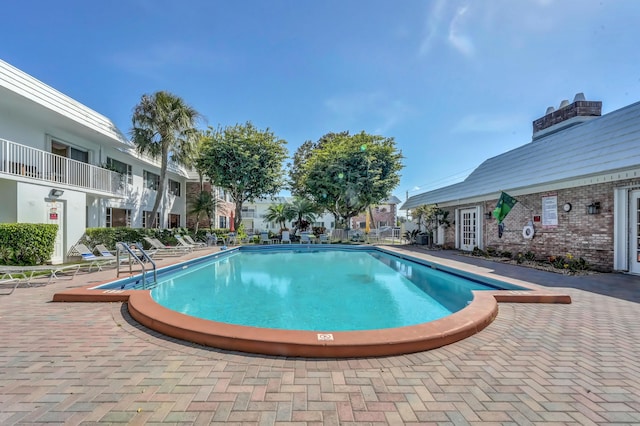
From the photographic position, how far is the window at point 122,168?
14703 mm

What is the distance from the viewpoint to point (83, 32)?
10258 millimetres

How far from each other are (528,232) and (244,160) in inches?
652

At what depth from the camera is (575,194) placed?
9.23 meters

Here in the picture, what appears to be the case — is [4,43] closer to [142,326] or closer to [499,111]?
[142,326]

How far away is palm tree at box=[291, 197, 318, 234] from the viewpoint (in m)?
24.8

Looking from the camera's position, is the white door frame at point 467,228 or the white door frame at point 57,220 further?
the white door frame at point 467,228

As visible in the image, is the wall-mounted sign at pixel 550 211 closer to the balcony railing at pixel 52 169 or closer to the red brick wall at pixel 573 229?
the red brick wall at pixel 573 229

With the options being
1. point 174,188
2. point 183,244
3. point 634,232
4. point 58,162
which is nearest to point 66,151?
point 58,162

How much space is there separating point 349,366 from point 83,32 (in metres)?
14.2

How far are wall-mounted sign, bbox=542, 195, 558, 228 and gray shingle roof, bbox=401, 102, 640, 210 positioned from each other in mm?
796

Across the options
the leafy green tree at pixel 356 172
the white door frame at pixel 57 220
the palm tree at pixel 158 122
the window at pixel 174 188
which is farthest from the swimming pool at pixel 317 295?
the window at pixel 174 188

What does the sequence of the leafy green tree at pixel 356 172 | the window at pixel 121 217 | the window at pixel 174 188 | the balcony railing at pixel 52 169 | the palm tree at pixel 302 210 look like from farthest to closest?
1. the palm tree at pixel 302 210
2. the window at pixel 174 188
3. the leafy green tree at pixel 356 172
4. the window at pixel 121 217
5. the balcony railing at pixel 52 169

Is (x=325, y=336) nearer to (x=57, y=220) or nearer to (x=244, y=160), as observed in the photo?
(x=57, y=220)

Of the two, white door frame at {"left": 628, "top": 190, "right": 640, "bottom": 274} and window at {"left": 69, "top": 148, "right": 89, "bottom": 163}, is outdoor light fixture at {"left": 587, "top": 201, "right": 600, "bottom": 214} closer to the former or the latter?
white door frame at {"left": 628, "top": 190, "right": 640, "bottom": 274}
